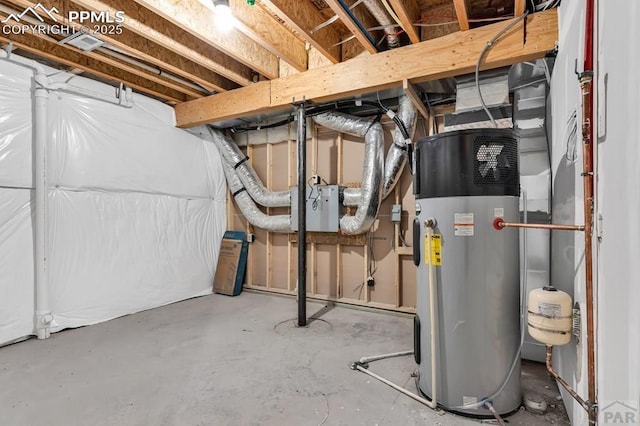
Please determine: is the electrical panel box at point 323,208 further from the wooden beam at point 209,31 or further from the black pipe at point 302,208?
the wooden beam at point 209,31

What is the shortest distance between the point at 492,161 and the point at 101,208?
3.64 meters

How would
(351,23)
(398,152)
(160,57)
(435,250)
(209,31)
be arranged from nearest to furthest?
1. (435,250)
2. (351,23)
3. (209,31)
4. (160,57)
5. (398,152)

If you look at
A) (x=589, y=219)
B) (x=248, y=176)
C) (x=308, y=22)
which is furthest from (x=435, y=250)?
(x=248, y=176)

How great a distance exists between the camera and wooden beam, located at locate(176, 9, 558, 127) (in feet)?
7.47

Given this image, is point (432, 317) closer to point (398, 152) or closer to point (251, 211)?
point (398, 152)

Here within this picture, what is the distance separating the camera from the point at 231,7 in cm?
228

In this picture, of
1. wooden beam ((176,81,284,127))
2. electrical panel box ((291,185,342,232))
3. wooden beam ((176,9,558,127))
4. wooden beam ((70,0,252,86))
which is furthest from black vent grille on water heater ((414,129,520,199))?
wooden beam ((70,0,252,86))

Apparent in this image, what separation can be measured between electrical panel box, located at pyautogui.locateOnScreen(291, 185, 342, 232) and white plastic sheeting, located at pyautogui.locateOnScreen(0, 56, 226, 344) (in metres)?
1.66

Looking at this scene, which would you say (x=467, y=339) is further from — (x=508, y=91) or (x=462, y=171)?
(x=508, y=91)

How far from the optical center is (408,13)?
7.66 ft

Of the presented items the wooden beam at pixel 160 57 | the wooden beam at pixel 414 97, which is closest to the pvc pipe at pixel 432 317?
the wooden beam at pixel 414 97

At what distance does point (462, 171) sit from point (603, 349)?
3.10 feet

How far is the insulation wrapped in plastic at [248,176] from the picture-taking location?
416 centimetres

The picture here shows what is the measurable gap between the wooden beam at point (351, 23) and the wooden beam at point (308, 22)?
32cm
